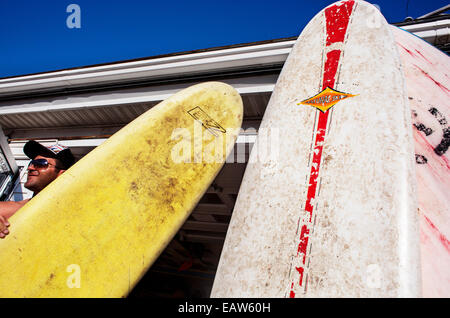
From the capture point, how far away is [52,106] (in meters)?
3.02

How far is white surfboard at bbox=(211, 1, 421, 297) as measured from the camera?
2.87 feet

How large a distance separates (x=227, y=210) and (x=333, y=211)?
2.65 metres

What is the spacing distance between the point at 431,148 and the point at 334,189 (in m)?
0.77

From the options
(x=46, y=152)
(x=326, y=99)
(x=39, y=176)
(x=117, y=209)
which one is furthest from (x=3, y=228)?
(x=326, y=99)

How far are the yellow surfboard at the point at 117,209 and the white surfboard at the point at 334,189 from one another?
1.18 ft

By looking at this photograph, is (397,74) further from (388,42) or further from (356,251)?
(356,251)

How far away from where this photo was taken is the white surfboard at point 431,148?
0.98 m

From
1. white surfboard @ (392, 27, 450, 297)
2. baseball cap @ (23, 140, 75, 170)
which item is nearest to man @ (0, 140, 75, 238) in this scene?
baseball cap @ (23, 140, 75, 170)

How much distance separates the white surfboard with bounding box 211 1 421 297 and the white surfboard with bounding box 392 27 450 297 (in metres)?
0.18

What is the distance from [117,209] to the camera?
1.19 m

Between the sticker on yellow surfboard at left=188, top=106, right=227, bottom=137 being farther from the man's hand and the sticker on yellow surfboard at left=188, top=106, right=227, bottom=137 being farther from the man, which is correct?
the man

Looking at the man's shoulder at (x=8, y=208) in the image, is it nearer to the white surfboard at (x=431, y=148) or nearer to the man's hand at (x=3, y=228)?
the man's hand at (x=3, y=228)

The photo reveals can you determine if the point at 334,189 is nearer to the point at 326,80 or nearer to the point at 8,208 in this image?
the point at 326,80
